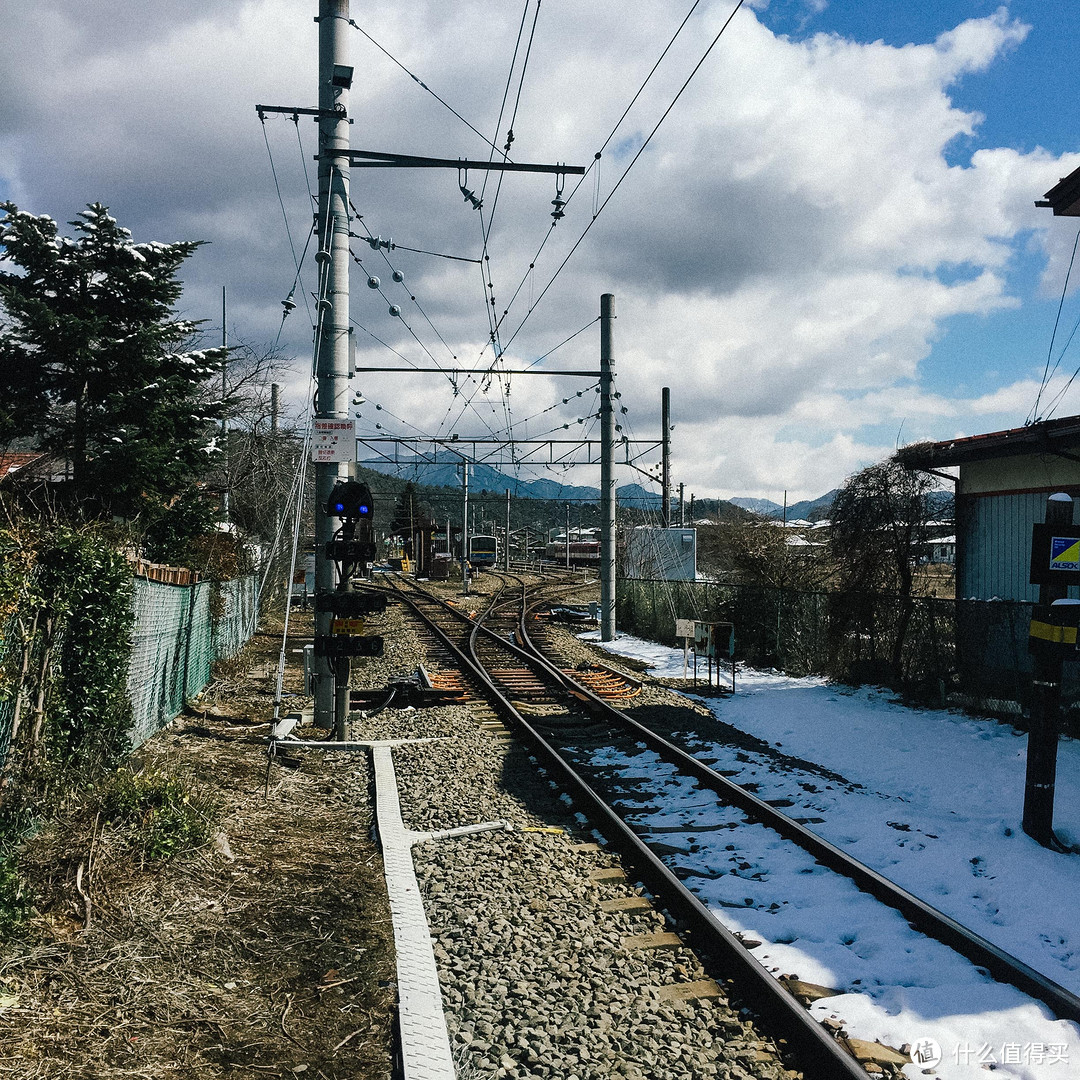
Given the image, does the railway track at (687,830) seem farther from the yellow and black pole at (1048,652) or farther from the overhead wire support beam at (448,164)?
the overhead wire support beam at (448,164)

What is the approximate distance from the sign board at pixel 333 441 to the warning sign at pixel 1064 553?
24.7ft

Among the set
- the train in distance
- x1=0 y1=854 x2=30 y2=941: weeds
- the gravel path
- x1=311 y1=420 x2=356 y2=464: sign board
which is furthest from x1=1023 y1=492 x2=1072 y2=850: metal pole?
the train in distance

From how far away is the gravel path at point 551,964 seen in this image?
3842 mm

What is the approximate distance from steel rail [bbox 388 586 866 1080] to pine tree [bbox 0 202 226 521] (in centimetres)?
754

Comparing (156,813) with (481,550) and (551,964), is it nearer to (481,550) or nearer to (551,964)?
(551,964)

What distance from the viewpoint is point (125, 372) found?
1257cm

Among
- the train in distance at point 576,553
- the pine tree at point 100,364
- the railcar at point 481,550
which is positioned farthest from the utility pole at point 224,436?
the train in distance at point 576,553

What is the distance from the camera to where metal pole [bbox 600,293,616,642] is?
20516mm

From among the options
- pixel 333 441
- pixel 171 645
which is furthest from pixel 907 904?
pixel 171 645

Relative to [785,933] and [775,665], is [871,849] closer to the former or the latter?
[785,933]

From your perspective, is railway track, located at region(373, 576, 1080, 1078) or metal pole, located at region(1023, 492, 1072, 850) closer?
railway track, located at region(373, 576, 1080, 1078)

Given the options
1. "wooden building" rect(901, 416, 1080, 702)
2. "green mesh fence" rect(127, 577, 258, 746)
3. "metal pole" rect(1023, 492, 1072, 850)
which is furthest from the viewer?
"wooden building" rect(901, 416, 1080, 702)

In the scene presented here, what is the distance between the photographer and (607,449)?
20.8 metres

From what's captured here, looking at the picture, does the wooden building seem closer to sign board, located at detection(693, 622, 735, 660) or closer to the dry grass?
sign board, located at detection(693, 622, 735, 660)
